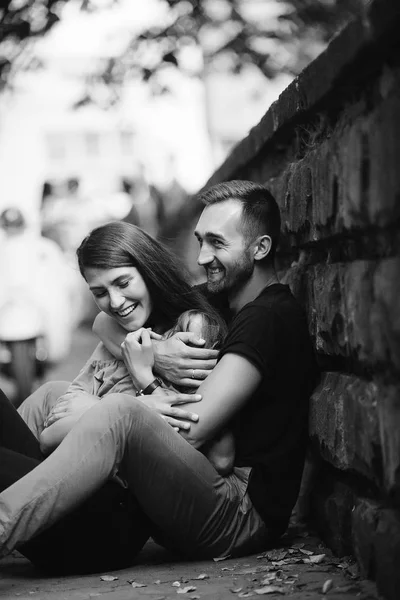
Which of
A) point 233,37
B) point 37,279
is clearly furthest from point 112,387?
point 37,279

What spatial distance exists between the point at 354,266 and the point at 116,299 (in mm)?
1263

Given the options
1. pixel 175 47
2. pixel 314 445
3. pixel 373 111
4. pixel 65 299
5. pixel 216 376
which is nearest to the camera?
pixel 373 111

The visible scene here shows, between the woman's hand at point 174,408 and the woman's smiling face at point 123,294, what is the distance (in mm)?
546

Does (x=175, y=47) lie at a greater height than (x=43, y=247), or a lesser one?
greater

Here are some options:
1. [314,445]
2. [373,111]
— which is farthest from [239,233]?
[373,111]

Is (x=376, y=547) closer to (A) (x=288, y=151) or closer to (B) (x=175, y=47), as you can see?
(A) (x=288, y=151)

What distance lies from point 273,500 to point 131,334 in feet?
2.76

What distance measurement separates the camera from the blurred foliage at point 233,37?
915 cm

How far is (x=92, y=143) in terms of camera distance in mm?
25891

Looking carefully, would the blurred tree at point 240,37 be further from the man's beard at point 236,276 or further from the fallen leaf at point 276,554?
the fallen leaf at point 276,554

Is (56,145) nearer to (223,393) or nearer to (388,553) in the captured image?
(223,393)

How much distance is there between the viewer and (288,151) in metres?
4.16

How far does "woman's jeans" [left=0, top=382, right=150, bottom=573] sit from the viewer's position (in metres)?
3.32

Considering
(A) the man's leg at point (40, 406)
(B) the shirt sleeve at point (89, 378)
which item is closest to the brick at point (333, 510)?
(B) the shirt sleeve at point (89, 378)
